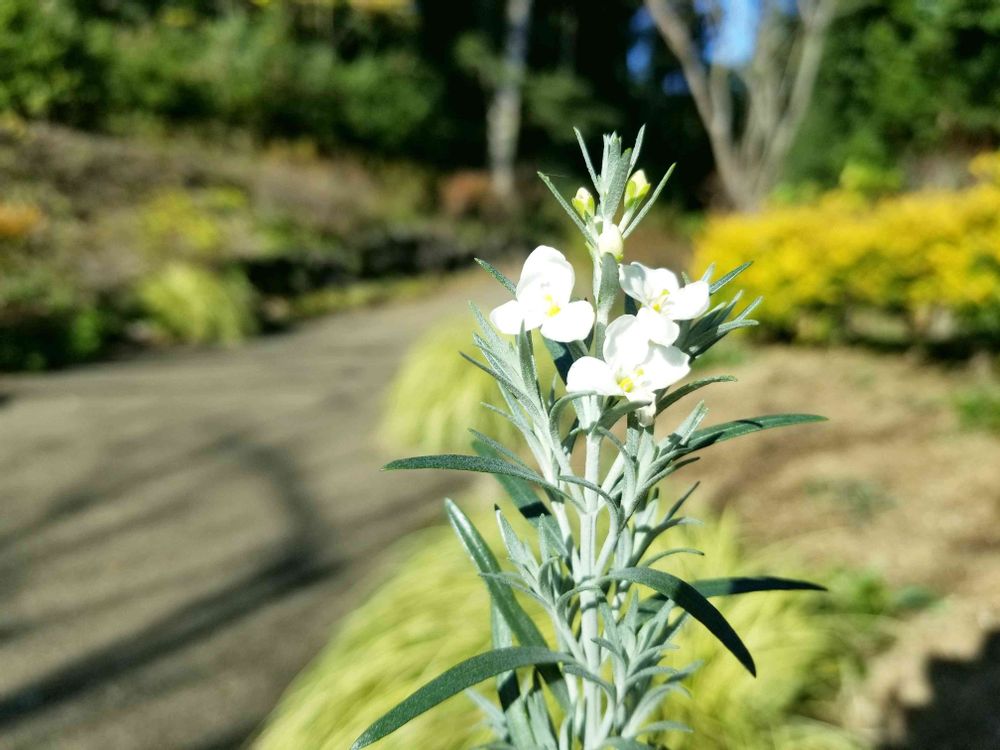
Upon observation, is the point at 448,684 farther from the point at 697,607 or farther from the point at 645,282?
the point at 645,282

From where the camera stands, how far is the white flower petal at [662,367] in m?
0.78

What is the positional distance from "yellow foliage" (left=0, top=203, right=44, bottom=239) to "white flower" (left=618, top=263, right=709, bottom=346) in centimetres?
758

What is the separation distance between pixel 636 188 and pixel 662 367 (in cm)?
24

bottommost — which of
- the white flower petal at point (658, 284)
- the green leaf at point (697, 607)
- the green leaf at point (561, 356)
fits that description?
the green leaf at point (697, 607)

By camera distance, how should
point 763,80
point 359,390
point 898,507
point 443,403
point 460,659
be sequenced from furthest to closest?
point 763,80 → point 359,390 → point 443,403 → point 898,507 → point 460,659

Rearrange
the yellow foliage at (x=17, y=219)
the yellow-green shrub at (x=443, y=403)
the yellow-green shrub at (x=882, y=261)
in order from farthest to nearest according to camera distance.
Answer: the yellow foliage at (x=17, y=219) < the yellow-green shrub at (x=882, y=261) < the yellow-green shrub at (x=443, y=403)

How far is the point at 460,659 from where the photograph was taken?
1.74 metres

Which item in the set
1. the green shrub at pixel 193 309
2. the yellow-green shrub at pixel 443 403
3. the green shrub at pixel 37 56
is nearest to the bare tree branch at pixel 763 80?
the green shrub at pixel 193 309

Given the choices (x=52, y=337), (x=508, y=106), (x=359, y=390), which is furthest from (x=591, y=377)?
(x=508, y=106)

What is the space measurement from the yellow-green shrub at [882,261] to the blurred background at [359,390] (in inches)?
1.1

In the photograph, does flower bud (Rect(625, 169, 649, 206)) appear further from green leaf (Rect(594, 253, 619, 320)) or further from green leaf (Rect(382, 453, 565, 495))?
green leaf (Rect(382, 453, 565, 495))

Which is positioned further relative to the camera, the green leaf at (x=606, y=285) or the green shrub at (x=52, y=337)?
the green shrub at (x=52, y=337)

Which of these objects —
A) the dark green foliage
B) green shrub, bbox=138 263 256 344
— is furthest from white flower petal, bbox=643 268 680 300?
green shrub, bbox=138 263 256 344

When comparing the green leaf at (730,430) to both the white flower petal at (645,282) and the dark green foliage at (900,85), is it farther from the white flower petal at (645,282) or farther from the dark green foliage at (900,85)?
the dark green foliage at (900,85)
